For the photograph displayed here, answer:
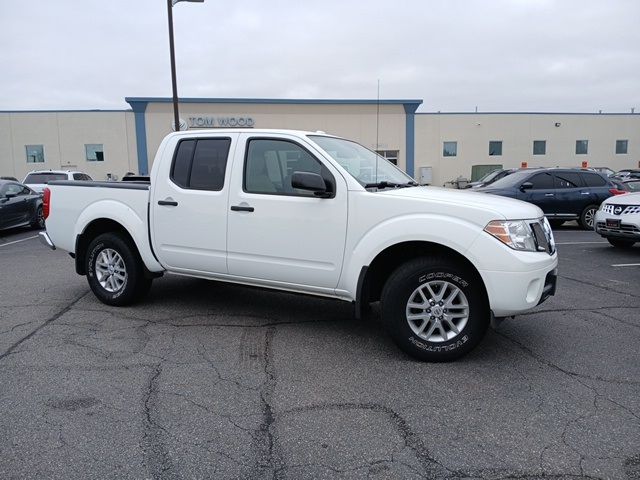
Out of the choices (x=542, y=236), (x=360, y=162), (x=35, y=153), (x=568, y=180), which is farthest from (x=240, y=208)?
(x=35, y=153)

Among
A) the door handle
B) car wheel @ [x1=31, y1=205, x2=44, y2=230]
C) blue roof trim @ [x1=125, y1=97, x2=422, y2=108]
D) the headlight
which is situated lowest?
car wheel @ [x1=31, y1=205, x2=44, y2=230]

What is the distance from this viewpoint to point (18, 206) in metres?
13.3

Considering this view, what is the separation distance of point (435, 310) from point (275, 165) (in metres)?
1.99

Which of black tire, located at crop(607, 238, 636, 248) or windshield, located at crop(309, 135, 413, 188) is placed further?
black tire, located at crop(607, 238, 636, 248)

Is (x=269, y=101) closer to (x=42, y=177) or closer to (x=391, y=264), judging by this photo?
(x=42, y=177)

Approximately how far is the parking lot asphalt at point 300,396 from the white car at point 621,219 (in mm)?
4008

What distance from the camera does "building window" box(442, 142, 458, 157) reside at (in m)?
34.2

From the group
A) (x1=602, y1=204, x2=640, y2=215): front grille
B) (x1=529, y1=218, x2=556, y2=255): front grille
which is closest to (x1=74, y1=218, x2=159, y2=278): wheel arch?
(x1=529, y1=218, x2=556, y2=255): front grille

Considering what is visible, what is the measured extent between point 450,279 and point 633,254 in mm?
7304

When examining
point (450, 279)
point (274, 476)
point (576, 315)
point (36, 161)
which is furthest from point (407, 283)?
point (36, 161)

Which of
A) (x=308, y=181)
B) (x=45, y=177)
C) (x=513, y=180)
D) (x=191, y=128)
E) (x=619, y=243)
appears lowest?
(x=619, y=243)

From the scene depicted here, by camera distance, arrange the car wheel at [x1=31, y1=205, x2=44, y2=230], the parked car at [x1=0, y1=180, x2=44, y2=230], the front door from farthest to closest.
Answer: the car wheel at [x1=31, y1=205, x2=44, y2=230]
the parked car at [x1=0, y1=180, x2=44, y2=230]
the front door

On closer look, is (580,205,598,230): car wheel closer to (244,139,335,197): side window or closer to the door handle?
(244,139,335,197): side window

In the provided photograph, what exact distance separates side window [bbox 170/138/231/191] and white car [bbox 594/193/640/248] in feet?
25.1
